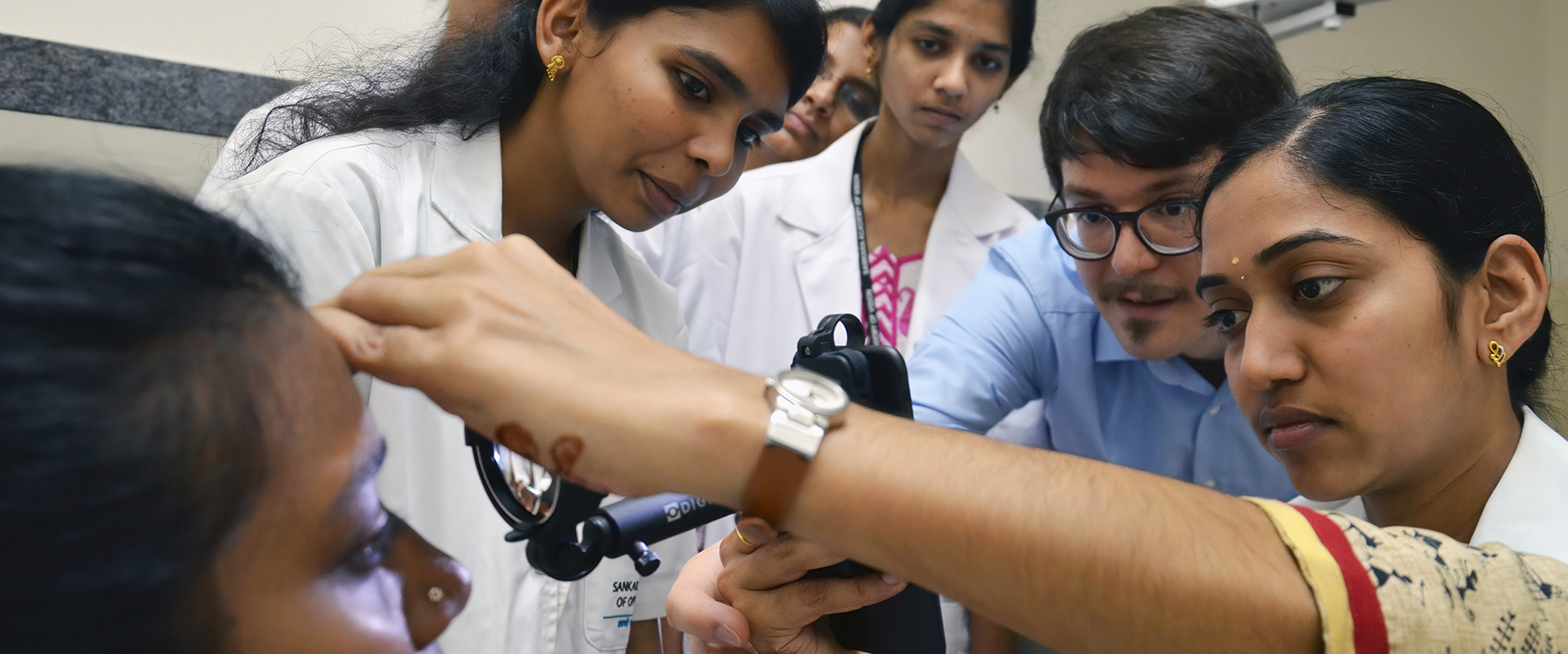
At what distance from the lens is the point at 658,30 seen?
1.51 metres

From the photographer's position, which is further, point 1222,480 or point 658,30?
point 1222,480

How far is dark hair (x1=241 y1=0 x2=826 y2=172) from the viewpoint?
1512 millimetres

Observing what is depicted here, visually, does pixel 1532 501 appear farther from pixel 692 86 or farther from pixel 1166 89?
pixel 692 86

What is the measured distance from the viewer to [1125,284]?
5.49 feet

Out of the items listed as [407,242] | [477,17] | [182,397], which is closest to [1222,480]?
[407,242]

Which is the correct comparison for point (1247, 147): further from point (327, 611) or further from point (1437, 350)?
point (327, 611)

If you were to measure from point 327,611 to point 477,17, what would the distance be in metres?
1.28

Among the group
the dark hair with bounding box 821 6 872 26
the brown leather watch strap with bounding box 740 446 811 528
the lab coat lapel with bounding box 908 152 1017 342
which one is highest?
the brown leather watch strap with bounding box 740 446 811 528

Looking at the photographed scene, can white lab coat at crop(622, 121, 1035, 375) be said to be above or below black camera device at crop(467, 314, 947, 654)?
below

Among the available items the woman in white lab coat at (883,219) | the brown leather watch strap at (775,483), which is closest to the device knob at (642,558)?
the brown leather watch strap at (775,483)

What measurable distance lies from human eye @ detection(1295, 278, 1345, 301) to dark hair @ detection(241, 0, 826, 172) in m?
0.81

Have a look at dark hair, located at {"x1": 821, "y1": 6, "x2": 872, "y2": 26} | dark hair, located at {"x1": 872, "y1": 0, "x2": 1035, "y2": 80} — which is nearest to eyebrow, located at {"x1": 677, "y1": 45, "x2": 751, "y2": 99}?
dark hair, located at {"x1": 872, "y1": 0, "x2": 1035, "y2": 80}

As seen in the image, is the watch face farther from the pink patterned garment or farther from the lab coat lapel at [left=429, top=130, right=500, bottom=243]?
the pink patterned garment

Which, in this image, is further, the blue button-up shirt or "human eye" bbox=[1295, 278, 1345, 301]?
the blue button-up shirt
